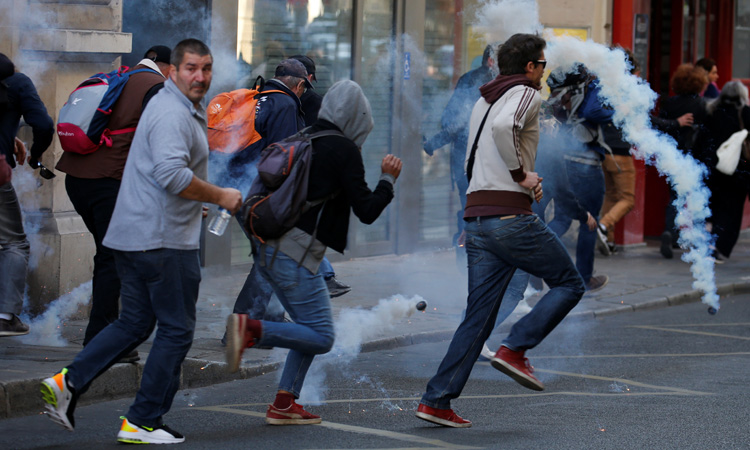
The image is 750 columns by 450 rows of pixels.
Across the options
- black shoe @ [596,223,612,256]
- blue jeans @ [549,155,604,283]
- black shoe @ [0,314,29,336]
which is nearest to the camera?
black shoe @ [0,314,29,336]

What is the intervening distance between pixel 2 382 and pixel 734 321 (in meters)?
5.98

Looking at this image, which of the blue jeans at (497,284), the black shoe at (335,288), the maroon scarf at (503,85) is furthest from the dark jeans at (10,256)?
the maroon scarf at (503,85)

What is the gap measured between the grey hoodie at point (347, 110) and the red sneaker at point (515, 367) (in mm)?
1230

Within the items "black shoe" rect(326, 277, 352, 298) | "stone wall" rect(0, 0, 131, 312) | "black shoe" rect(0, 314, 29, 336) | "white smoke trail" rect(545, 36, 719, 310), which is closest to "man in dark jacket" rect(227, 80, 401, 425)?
"black shoe" rect(0, 314, 29, 336)

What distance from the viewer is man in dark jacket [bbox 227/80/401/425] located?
5.07 m

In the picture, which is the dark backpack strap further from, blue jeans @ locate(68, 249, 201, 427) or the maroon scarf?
blue jeans @ locate(68, 249, 201, 427)

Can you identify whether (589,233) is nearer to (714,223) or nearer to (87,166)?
(714,223)

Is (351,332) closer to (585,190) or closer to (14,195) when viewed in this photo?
(14,195)

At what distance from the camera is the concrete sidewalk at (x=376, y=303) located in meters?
5.93

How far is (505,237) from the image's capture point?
17.5 feet

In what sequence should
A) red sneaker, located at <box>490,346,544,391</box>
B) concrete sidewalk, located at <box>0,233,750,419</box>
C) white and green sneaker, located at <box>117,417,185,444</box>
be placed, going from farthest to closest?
concrete sidewalk, located at <box>0,233,750,419</box>
red sneaker, located at <box>490,346,544,391</box>
white and green sneaker, located at <box>117,417,185,444</box>

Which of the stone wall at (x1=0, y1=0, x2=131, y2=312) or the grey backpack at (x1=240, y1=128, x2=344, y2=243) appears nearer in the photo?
the grey backpack at (x1=240, y1=128, x2=344, y2=243)

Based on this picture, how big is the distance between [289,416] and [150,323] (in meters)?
0.83

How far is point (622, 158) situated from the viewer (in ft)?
37.4
